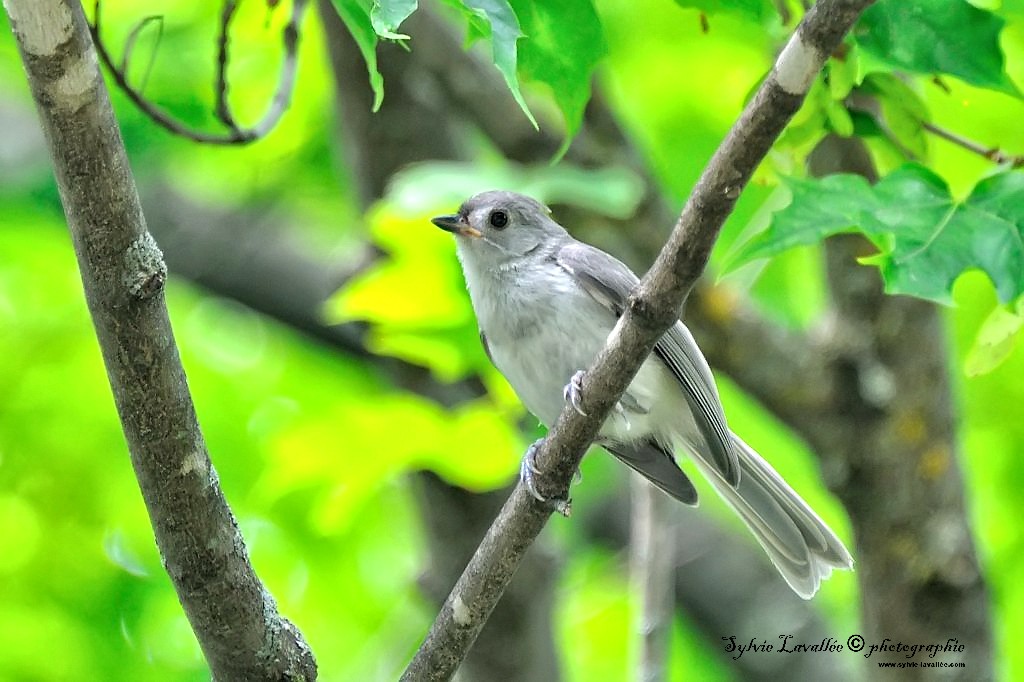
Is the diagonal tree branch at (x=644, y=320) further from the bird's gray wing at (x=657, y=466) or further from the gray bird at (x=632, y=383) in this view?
the bird's gray wing at (x=657, y=466)

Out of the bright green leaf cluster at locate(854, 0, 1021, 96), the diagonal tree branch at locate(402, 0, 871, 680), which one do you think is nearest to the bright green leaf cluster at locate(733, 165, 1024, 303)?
the bright green leaf cluster at locate(854, 0, 1021, 96)

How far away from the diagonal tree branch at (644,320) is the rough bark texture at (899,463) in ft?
8.39

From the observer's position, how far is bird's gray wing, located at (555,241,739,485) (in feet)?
13.1

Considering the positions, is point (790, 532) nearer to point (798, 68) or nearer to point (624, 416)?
point (624, 416)

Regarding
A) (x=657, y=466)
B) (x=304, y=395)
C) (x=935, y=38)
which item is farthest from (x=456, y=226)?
(x=304, y=395)

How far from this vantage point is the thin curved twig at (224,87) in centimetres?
357

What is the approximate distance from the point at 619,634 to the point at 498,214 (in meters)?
4.07

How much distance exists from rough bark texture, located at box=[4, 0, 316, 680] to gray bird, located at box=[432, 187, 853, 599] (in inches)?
59.3

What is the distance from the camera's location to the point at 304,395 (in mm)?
6727

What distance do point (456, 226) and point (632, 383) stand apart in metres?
0.90

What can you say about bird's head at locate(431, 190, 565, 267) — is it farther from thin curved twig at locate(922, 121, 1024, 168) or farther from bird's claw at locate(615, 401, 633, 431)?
thin curved twig at locate(922, 121, 1024, 168)

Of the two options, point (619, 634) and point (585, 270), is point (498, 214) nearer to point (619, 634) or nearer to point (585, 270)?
point (585, 270)

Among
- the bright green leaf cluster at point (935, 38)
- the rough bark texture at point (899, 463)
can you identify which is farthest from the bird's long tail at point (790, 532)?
the bright green leaf cluster at point (935, 38)

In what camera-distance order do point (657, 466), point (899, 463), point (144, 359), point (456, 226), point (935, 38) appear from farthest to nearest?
point (899, 463) → point (456, 226) → point (657, 466) → point (935, 38) → point (144, 359)
